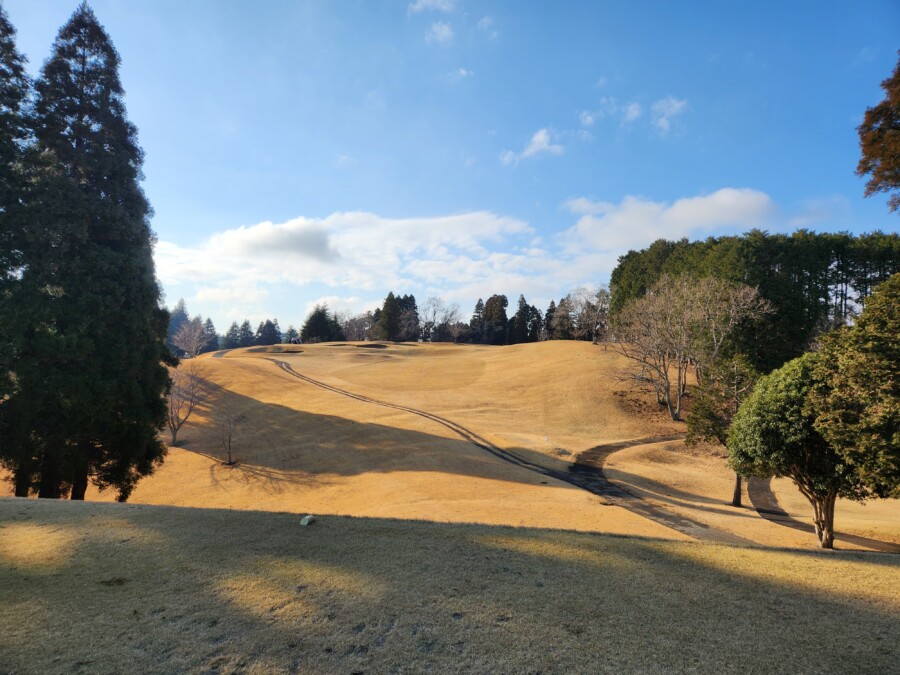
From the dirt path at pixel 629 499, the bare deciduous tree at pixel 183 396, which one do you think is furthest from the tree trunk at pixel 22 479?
the dirt path at pixel 629 499

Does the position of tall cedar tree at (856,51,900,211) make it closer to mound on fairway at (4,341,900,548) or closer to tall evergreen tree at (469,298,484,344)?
mound on fairway at (4,341,900,548)

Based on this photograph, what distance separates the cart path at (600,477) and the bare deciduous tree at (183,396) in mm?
15132

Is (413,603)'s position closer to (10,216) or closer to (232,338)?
(10,216)

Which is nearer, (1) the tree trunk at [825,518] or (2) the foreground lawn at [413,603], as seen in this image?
(2) the foreground lawn at [413,603]

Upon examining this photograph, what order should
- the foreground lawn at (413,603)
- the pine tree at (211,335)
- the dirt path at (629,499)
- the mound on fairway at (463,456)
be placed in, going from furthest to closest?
1. the pine tree at (211,335)
2. the mound on fairway at (463,456)
3. the dirt path at (629,499)
4. the foreground lawn at (413,603)

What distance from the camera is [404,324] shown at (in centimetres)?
10781

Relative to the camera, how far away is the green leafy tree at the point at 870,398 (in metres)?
10.2

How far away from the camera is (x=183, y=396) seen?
38.1 metres

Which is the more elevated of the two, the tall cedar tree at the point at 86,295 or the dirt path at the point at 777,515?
the tall cedar tree at the point at 86,295

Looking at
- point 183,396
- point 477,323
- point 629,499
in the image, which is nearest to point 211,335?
point 477,323

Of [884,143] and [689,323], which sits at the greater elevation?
[884,143]

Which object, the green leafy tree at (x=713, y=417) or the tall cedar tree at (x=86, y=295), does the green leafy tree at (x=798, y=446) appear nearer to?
the green leafy tree at (x=713, y=417)

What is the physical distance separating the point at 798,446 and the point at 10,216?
2617 centimetres

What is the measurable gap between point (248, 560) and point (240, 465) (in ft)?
76.9
